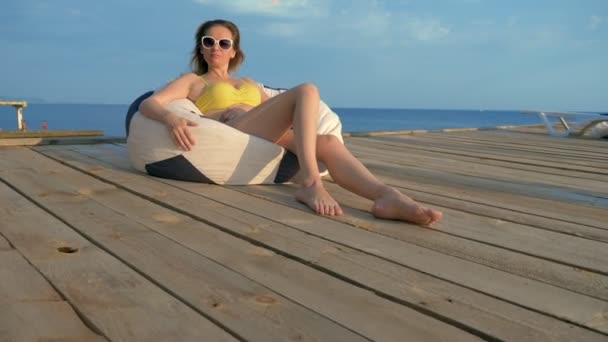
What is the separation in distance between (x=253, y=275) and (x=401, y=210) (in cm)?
75

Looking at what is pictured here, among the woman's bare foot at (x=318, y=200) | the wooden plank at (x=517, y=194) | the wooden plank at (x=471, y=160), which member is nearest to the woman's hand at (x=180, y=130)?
the woman's bare foot at (x=318, y=200)

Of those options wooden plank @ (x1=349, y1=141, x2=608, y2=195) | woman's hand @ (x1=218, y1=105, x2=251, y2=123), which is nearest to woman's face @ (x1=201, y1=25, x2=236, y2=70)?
woman's hand @ (x1=218, y1=105, x2=251, y2=123)

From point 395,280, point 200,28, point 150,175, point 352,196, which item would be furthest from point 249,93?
point 395,280

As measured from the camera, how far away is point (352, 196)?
2311 millimetres

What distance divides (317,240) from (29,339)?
859 mm

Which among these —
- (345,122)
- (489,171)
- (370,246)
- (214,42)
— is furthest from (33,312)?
(345,122)

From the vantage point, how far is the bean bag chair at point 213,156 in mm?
2482

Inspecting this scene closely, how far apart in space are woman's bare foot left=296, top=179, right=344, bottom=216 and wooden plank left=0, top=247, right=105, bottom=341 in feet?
3.32

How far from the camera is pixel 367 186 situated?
81.4 inches

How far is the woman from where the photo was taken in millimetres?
1929

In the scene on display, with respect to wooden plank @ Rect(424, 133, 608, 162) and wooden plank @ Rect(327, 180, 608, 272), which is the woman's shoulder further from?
wooden plank @ Rect(424, 133, 608, 162)

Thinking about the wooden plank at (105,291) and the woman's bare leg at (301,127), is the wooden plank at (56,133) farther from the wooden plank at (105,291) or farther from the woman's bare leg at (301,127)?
the wooden plank at (105,291)

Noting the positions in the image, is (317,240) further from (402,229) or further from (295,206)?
(295,206)

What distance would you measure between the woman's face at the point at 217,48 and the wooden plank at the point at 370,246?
84 cm
